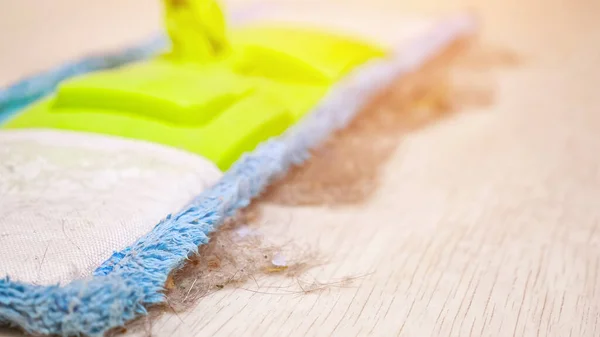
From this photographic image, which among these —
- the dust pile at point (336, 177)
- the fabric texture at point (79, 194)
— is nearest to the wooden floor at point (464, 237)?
the dust pile at point (336, 177)

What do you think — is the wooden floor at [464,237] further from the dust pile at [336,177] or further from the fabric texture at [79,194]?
the fabric texture at [79,194]

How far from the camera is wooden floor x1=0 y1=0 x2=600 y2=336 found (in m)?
0.70

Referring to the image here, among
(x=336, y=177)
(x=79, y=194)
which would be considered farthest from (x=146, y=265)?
(x=336, y=177)

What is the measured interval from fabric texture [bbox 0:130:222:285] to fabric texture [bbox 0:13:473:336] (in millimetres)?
23

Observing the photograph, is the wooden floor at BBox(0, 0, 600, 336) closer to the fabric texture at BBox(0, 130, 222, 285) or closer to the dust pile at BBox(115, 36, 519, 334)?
the dust pile at BBox(115, 36, 519, 334)

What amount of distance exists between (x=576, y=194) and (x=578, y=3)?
170 centimetres

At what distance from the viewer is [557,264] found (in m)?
0.81

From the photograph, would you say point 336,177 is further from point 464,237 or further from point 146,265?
point 146,265

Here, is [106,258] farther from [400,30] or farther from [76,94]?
[400,30]

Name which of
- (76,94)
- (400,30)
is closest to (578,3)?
(400,30)

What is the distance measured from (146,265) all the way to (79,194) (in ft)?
0.56

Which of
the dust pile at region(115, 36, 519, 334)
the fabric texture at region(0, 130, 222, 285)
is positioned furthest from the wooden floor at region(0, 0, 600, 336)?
the fabric texture at region(0, 130, 222, 285)

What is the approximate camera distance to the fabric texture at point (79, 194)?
691 millimetres

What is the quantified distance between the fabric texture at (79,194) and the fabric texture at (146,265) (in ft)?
0.07
